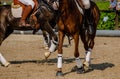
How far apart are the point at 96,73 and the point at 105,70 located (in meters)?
0.52

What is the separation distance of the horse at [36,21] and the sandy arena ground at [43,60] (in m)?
0.68

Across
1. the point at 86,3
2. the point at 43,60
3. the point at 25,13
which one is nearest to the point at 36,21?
the point at 25,13

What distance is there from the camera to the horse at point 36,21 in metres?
12.5

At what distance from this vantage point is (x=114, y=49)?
1600 cm

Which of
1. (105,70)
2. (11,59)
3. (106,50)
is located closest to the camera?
(105,70)

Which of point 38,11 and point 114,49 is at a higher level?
point 38,11

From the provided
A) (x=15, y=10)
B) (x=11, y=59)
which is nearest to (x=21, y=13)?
(x=15, y=10)

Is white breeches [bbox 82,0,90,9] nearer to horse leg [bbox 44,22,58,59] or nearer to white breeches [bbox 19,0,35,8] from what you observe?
horse leg [bbox 44,22,58,59]

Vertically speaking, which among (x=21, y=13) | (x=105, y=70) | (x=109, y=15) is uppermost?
(x=21, y=13)

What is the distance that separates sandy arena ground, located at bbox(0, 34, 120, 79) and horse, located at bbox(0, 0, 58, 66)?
0.68m

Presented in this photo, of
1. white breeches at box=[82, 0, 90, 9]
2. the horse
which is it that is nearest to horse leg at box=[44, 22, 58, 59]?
the horse

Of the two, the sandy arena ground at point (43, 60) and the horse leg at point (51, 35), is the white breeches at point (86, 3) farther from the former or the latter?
the sandy arena ground at point (43, 60)

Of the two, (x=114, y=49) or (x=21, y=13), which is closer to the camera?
(x=21, y=13)

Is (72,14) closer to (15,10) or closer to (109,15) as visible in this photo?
(15,10)
